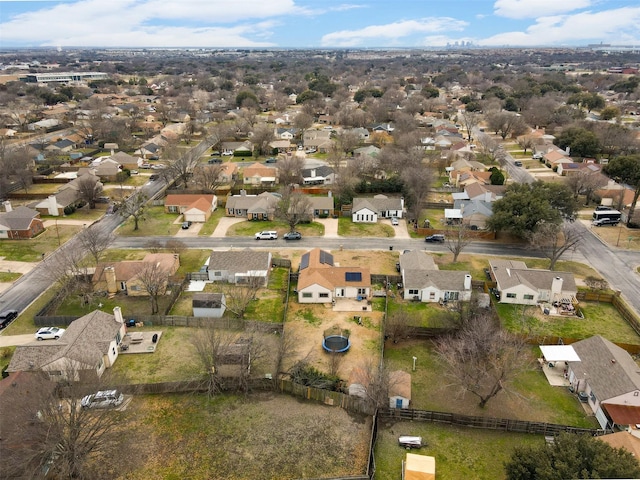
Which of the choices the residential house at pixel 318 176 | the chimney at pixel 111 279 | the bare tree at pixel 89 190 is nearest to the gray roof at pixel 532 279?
the chimney at pixel 111 279

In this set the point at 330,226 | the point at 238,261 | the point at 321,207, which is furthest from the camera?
the point at 321,207

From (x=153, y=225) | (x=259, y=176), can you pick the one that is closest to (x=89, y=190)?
(x=153, y=225)

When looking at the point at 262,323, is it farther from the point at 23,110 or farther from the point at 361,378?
the point at 23,110

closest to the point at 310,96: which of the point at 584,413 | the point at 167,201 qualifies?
the point at 167,201

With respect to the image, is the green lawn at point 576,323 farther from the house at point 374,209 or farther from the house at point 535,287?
the house at point 374,209

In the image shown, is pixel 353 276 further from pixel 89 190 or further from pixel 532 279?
pixel 89 190

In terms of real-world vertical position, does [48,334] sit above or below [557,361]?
below
